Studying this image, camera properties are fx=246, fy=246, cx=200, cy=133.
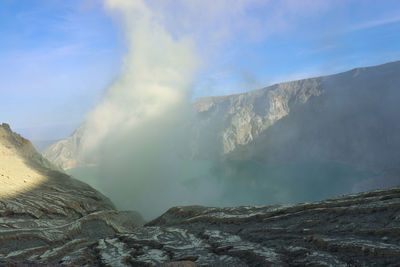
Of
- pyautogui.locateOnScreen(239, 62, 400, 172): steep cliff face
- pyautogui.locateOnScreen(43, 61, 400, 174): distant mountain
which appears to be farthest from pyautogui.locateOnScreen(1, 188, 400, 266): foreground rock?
pyautogui.locateOnScreen(43, 61, 400, 174): distant mountain

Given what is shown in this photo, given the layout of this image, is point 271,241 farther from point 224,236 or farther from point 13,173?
point 13,173

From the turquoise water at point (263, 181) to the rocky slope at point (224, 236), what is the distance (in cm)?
6958

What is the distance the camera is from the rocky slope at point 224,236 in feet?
25.9

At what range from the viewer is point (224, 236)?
1177cm

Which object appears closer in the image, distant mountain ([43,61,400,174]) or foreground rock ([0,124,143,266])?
foreground rock ([0,124,143,266])

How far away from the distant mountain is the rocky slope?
11049 cm

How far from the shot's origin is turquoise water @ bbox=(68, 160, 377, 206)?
281 feet

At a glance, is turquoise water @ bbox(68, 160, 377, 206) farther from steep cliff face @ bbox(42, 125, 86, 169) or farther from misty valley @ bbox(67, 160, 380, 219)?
steep cliff face @ bbox(42, 125, 86, 169)

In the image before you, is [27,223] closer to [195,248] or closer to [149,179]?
[195,248]

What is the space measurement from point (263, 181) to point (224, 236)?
100030mm

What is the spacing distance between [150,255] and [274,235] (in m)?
5.39

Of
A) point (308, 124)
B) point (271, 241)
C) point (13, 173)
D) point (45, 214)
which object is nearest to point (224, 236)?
point (271, 241)

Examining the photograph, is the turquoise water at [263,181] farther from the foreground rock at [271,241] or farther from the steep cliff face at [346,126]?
the foreground rock at [271,241]

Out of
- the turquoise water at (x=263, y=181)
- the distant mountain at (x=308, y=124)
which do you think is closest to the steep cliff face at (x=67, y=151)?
the distant mountain at (x=308, y=124)
